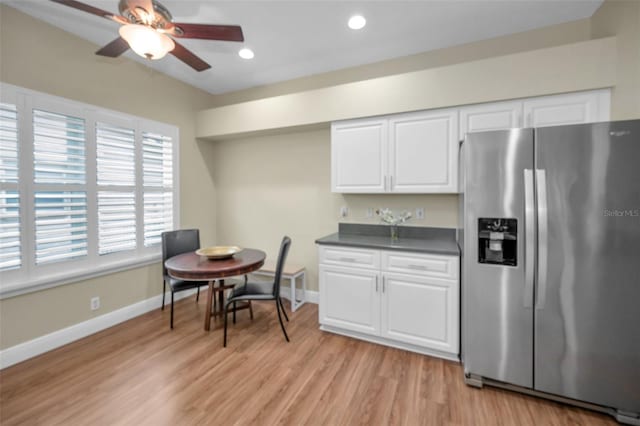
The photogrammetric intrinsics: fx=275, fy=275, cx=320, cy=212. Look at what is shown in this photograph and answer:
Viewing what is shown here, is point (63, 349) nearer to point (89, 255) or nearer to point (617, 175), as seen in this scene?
point (89, 255)

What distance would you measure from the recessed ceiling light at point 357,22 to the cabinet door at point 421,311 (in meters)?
2.28

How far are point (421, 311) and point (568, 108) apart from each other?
2.05 meters

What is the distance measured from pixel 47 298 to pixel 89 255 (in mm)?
471

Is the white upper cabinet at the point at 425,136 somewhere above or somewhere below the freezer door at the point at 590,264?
above

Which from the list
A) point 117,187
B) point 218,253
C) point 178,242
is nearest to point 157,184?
point 117,187

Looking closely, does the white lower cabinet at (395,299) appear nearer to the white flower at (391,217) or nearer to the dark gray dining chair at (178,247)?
the white flower at (391,217)

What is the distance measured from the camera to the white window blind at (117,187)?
9.39ft

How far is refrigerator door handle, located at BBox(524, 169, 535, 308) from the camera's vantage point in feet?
6.03

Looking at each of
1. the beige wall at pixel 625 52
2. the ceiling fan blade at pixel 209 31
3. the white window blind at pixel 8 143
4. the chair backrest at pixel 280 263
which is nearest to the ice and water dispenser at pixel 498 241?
the beige wall at pixel 625 52

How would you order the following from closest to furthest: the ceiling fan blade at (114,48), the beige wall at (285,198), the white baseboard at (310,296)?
the ceiling fan blade at (114,48), the beige wall at (285,198), the white baseboard at (310,296)

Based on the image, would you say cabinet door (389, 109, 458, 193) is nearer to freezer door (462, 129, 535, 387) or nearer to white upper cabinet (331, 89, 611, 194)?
white upper cabinet (331, 89, 611, 194)

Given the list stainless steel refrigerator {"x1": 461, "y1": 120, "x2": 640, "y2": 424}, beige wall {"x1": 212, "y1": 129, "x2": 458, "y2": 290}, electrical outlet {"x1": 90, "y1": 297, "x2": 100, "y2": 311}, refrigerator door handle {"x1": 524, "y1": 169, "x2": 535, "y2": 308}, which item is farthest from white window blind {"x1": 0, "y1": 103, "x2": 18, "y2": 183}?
refrigerator door handle {"x1": 524, "y1": 169, "x2": 535, "y2": 308}

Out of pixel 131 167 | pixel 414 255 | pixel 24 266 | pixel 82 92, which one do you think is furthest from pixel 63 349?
pixel 414 255

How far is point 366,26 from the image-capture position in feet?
8.21
